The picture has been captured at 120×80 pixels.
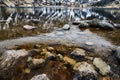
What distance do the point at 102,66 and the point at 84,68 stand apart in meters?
1.15

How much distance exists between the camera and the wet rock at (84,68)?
9170 mm

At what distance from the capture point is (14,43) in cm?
1305

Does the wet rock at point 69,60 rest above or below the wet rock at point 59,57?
below

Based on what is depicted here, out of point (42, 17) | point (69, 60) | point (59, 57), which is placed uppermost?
point (59, 57)

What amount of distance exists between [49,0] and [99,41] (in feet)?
506

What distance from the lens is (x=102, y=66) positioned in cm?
1002

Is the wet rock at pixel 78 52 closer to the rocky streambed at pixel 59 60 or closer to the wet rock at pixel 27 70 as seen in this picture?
the rocky streambed at pixel 59 60

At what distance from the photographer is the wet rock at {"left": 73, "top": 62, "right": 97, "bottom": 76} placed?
9.17 metres

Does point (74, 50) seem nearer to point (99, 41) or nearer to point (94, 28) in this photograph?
point (99, 41)

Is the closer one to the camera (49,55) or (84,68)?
(84,68)

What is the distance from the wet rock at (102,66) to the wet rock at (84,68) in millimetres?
409

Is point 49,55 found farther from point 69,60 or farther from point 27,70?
point 27,70

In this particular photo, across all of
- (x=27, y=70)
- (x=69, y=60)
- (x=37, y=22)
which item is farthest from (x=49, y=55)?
(x=37, y=22)

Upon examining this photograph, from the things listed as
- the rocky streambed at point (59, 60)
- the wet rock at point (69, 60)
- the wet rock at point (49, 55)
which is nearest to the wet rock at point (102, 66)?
the rocky streambed at point (59, 60)
